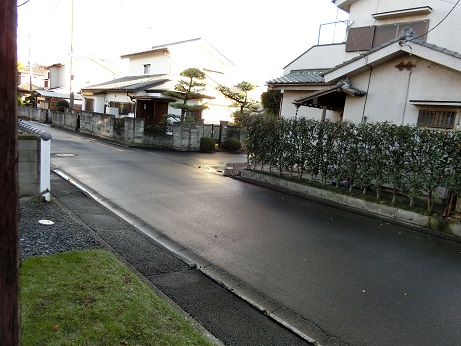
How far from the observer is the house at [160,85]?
24.6 metres

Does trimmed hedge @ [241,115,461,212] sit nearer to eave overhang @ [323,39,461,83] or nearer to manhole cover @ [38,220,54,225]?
eave overhang @ [323,39,461,83]

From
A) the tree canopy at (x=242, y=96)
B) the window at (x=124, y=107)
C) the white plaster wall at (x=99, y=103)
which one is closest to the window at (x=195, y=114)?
the tree canopy at (x=242, y=96)

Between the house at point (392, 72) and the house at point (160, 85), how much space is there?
1137 cm

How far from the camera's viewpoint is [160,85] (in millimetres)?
24469

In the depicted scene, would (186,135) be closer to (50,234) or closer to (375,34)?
(375,34)

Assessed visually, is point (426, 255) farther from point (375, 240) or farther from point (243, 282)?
point (243, 282)

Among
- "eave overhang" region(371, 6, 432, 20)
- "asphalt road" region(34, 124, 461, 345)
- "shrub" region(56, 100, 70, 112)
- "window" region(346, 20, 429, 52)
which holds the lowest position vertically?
"asphalt road" region(34, 124, 461, 345)

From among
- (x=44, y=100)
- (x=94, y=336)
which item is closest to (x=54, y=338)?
(x=94, y=336)

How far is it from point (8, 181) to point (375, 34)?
15.7 metres

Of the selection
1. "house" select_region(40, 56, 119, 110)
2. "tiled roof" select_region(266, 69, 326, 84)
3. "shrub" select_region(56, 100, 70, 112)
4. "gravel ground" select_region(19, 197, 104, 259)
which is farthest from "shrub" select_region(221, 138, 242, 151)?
"house" select_region(40, 56, 119, 110)

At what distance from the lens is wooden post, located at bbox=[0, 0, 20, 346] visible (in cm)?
153

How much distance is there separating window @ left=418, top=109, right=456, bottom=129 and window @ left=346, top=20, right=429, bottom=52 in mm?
4572

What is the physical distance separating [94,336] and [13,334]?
48.6 inches

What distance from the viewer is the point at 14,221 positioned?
165cm
